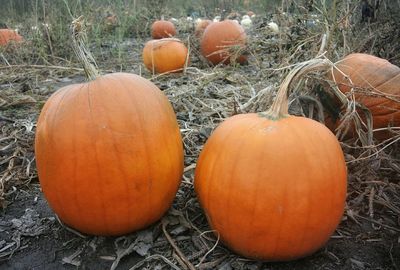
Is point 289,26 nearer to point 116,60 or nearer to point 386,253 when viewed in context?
point 386,253

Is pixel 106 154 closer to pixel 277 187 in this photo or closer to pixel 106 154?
pixel 106 154

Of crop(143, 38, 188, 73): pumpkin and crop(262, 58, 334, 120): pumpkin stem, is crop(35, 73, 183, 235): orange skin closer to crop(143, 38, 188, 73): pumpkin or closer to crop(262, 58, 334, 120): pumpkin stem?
crop(262, 58, 334, 120): pumpkin stem

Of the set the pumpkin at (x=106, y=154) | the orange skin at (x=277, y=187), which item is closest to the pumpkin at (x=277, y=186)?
the orange skin at (x=277, y=187)

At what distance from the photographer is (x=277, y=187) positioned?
1592 mm

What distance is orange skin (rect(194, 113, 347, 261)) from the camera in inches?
62.8

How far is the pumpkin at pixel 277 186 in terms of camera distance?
160 centimetres

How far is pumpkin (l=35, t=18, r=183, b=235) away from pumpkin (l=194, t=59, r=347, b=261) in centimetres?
26

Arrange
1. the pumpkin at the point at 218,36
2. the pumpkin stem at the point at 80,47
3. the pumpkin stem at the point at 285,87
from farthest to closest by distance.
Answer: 1. the pumpkin at the point at 218,36
2. the pumpkin stem at the point at 80,47
3. the pumpkin stem at the point at 285,87

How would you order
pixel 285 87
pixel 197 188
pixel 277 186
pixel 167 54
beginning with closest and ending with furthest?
1. pixel 277 186
2. pixel 285 87
3. pixel 197 188
4. pixel 167 54

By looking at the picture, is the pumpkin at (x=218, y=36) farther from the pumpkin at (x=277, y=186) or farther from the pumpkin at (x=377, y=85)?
the pumpkin at (x=277, y=186)

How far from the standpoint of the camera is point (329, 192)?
5.36 ft

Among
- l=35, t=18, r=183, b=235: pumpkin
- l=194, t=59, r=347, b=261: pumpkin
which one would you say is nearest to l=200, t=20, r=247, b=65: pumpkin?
l=35, t=18, r=183, b=235: pumpkin

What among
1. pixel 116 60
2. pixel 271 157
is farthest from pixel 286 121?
pixel 116 60

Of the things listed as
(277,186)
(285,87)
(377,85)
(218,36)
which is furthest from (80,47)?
(218,36)
